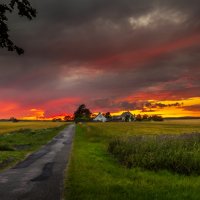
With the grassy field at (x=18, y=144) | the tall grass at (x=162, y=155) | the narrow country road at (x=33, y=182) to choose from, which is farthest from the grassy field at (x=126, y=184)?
the grassy field at (x=18, y=144)

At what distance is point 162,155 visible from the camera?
1911cm

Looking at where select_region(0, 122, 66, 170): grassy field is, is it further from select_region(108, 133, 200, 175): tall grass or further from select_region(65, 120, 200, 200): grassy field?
select_region(108, 133, 200, 175): tall grass

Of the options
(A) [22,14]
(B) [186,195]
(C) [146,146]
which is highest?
(A) [22,14]

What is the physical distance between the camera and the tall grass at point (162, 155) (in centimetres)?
1805

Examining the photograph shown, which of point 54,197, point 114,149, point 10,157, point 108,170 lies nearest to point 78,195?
point 54,197

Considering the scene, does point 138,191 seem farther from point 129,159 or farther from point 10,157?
point 10,157

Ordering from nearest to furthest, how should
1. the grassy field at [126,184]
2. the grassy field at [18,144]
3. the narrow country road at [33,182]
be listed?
the grassy field at [126,184], the narrow country road at [33,182], the grassy field at [18,144]

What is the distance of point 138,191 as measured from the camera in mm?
12867

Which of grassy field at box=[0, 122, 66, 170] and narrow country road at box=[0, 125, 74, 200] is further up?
grassy field at box=[0, 122, 66, 170]

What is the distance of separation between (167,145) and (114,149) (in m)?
4.87

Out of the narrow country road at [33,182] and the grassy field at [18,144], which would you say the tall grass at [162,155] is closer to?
the narrow country road at [33,182]

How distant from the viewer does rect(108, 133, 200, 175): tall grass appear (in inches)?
711

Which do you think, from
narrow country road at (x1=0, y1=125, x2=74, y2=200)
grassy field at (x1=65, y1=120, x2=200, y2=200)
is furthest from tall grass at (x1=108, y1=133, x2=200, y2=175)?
narrow country road at (x1=0, y1=125, x2=74, y2=200)

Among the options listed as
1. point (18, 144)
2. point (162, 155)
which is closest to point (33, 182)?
point (162, 155)
